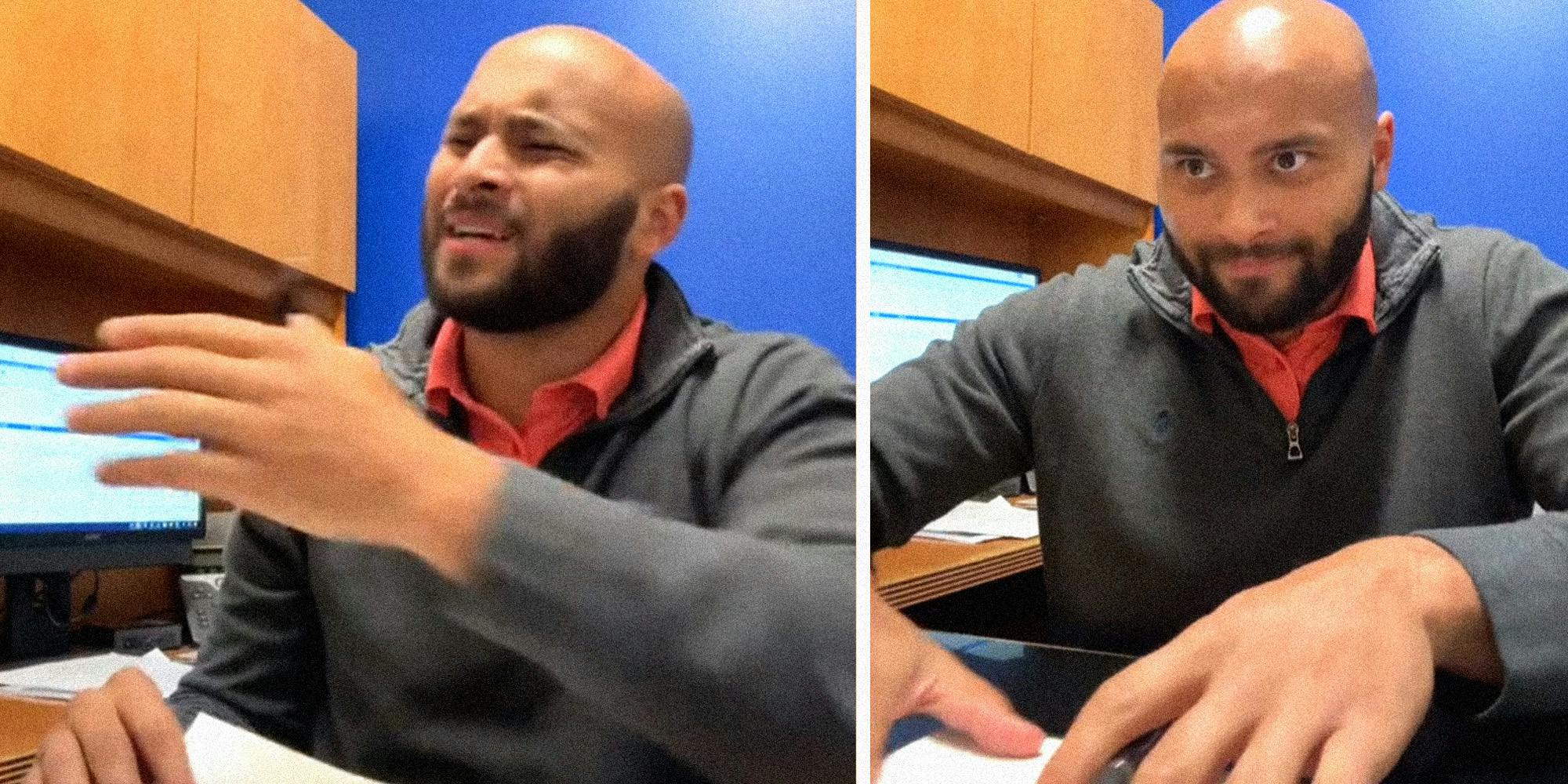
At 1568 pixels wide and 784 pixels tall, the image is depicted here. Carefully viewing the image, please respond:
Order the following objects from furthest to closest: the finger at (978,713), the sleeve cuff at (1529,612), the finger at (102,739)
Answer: the finger at (978,713) < the finger at (102,739) < the sleeve cuff at (1529,612)

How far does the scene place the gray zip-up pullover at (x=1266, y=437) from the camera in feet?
2.39

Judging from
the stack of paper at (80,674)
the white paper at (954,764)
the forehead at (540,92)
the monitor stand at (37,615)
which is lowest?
the white paper at (954,764)

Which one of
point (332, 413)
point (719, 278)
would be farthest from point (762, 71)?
point (332, 413)

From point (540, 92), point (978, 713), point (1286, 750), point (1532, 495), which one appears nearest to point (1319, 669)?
point (1286, 750)

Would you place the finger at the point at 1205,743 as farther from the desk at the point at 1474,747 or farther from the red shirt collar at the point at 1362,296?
the red shirt collar at the point at 1362,296

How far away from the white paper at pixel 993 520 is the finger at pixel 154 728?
554 mm

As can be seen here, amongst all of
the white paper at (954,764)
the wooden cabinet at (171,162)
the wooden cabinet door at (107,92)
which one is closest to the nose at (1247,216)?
the white paper at (954,764)

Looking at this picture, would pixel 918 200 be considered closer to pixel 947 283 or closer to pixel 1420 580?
pixel 947 283

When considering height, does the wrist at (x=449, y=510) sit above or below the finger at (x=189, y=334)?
below

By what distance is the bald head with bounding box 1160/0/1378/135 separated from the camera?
29.8 inches

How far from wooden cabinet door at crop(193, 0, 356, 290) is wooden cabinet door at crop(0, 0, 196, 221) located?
13 mm

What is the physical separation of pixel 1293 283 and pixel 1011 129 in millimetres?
266

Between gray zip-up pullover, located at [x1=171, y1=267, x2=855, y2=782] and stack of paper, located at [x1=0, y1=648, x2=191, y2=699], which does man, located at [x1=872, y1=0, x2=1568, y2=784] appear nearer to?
gray zip-up pullover, located at [x1=171, y1=267, x2=855, y2=782]

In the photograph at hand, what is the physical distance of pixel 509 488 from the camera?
827 millimetres
